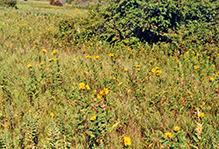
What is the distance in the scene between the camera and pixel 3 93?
2455 millimetres

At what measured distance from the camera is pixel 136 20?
454 cm

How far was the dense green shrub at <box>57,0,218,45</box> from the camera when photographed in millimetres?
4418

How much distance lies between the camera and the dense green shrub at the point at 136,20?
174 inches

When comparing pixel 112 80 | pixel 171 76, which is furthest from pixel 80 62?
pixel 171 76

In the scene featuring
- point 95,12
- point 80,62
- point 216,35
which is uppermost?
point 95,12

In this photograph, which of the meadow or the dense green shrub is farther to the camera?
the dense green shrub

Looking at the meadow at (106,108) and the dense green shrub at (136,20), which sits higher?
the dense green shrub at (136,20)

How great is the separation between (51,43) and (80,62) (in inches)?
89.1

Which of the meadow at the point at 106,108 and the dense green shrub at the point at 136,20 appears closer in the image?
the meadow at the point at 106,108

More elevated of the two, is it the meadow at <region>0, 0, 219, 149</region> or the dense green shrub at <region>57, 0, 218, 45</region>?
the dense green shrub at <region>57, 0, 218, 45</region>

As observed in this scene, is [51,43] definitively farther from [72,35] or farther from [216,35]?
[216,35]

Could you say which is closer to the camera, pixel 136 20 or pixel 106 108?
pixel 106 108

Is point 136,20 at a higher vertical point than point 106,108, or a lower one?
higher

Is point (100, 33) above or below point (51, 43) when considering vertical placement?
above
